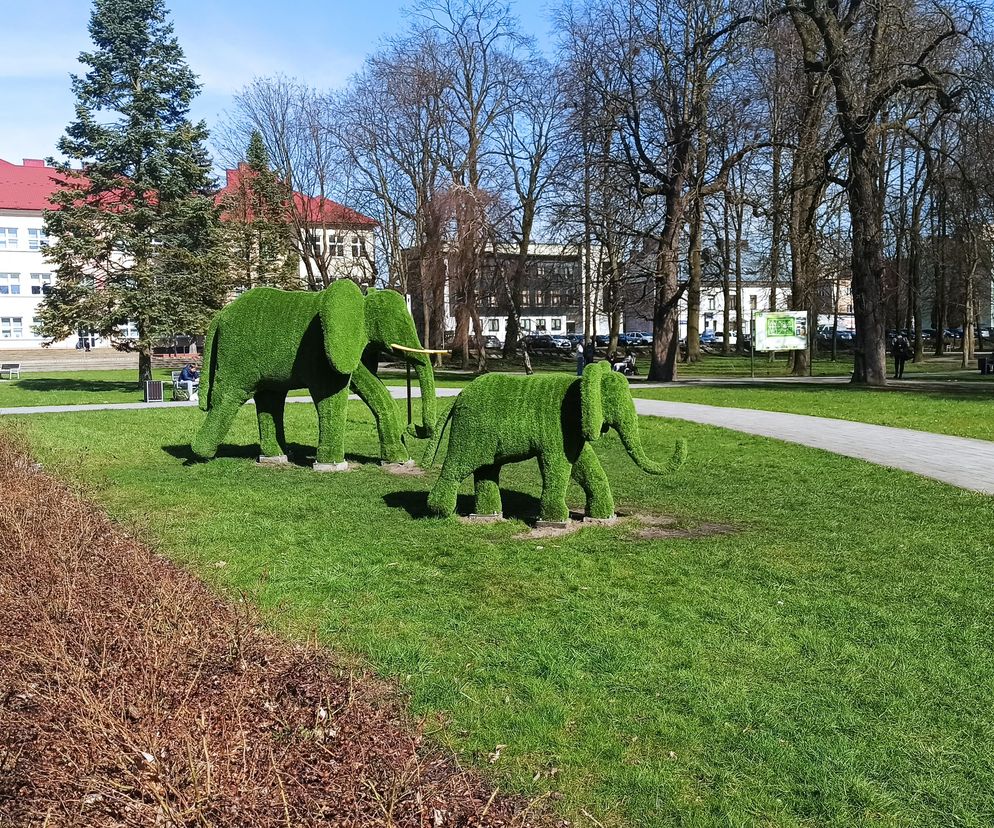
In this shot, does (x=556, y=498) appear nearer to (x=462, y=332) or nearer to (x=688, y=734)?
(x=688, y=734)

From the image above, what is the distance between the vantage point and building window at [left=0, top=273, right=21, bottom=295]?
208 ft

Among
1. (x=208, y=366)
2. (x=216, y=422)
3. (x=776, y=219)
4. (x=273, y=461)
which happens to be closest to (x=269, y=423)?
(x=273, y=461)

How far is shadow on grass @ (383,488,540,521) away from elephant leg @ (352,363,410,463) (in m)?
2.13

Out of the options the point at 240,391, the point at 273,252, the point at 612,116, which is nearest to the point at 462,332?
the point at 273,252

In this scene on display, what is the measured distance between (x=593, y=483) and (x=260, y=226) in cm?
3294

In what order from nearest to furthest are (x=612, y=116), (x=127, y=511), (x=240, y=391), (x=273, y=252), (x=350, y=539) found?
(x=350, y=539), (x=127, y=511), (x=240, y=391), (x=612, y=116), (x=273, y=252)

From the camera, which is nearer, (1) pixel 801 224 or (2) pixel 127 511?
(2) pixel 127 511

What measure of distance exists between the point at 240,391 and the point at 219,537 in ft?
14.0

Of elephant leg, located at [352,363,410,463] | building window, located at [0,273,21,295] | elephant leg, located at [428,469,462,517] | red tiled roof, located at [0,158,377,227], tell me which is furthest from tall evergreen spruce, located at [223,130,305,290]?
building window, located at [0,273,21,295]

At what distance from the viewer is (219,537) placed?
8188 millimetres

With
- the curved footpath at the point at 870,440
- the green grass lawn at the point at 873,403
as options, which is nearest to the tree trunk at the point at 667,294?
the green grass lawn at the point at 873,403

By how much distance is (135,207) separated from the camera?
28.6 metres

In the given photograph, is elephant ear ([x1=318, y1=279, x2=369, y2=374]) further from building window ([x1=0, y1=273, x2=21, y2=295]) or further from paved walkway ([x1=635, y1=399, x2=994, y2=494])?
building window ([x1=0, y1=273, x2=21, y2=295])

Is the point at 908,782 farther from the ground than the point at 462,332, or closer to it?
closer to it
